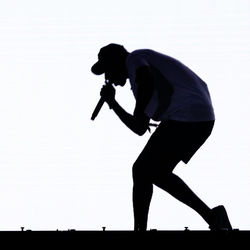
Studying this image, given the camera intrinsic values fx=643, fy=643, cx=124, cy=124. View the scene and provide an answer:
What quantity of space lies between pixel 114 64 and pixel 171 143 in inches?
34.0

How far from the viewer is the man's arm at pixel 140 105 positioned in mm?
5262

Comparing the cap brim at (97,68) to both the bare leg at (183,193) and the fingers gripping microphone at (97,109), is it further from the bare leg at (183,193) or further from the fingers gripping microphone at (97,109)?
the bare leg at (183,193)

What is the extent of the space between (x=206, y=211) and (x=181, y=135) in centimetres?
72

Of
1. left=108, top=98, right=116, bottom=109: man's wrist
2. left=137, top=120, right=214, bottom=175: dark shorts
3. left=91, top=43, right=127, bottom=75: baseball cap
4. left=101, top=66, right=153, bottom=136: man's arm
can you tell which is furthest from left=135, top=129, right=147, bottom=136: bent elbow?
left=91, top=43, right=127, bottom=75: baseball cap

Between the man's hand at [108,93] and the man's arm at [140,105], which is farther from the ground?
the man's hand at [108,93]

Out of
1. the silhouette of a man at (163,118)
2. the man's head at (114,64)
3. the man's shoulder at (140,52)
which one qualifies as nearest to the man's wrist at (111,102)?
the silhouette of a man at (163,118)

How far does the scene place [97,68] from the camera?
5.77 metres

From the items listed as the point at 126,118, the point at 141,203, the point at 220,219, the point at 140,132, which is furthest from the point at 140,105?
the point at 220,219

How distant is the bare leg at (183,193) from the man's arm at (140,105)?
0.49 metres

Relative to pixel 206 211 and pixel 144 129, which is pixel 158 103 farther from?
pixel 206 211

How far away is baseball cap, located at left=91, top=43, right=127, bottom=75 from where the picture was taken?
222 inches
